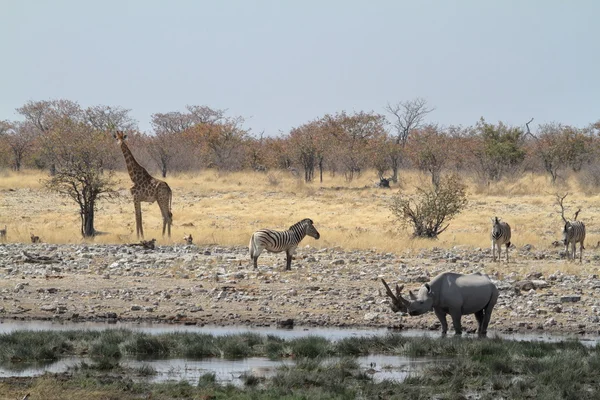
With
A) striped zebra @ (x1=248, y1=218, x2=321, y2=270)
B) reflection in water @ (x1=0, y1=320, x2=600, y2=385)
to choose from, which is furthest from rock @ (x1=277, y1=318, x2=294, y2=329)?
striped zebra @ (x1=248, y1=218, x2=321, y2=270)

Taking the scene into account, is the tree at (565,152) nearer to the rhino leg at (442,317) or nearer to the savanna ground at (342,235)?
the savanna ground at (342,235)

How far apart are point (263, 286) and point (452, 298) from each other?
5458mm

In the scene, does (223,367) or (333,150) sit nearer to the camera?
(223,367)

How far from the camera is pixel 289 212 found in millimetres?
37062

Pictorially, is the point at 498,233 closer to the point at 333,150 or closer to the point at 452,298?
the point at 452,298

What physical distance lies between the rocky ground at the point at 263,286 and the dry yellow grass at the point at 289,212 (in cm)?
269

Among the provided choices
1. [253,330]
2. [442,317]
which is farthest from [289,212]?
[442,317]

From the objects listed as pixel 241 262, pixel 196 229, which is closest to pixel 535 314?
pixel 241 262

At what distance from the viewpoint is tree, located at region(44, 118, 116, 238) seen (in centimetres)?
2823

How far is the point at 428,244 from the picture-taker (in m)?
26.3

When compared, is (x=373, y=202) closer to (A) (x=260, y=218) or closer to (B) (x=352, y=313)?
(A) (x=260, y=218)

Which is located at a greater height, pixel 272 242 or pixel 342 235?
pixel 272 242

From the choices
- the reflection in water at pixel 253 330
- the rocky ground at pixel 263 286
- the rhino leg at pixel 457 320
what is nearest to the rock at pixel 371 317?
the rocky ground at pixel 263 286

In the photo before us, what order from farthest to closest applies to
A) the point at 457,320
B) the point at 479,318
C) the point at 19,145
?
the point at 19,145, the point at 479,318, the point at 457,320
